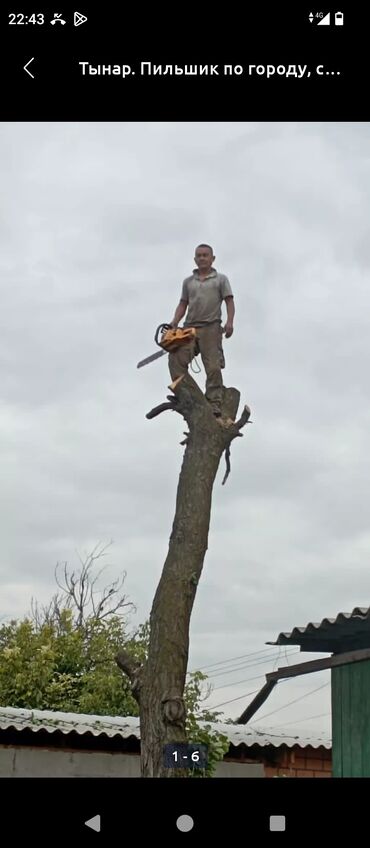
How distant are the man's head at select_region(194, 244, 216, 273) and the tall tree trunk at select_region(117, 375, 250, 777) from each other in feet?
3.07

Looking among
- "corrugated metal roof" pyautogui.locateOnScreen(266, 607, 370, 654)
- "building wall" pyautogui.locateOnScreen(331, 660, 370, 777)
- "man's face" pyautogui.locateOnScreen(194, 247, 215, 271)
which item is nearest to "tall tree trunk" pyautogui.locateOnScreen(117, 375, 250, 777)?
"man's face" pyautogui.locateOnScreen(194, 247, 215, 271)

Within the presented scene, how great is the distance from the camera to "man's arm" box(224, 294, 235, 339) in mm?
8258

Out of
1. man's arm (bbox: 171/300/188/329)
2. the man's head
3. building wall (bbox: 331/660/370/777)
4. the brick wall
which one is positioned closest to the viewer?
the man's head

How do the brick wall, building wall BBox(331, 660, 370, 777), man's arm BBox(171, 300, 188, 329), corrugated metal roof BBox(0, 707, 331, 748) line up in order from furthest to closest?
the brick wall, corrugated metal roof BBox(0, 707, 331, 748), building wall BBox(331, 660, 370, 777), man's arm BBox(171, 300, 188, 329)

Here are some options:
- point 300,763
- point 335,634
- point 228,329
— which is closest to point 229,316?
point 228,329

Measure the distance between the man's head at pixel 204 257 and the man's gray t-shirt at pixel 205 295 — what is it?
9cm

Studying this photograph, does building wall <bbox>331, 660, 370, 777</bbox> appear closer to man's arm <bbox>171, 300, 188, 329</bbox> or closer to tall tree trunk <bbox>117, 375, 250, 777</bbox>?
tall tree trunk <bbox>117, 375, 250, 777</bbox>

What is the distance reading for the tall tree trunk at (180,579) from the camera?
6.82m

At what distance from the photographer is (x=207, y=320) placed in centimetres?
834

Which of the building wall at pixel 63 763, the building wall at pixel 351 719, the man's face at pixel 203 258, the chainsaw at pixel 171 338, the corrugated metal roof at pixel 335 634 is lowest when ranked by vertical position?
the building wall at pixel 63 763

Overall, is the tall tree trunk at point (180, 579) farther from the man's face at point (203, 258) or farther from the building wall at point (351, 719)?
the building wall at point (351, 719)

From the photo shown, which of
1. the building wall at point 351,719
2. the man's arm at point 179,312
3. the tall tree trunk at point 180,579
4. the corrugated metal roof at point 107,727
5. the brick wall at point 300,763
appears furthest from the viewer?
→ the brick wall at point 300,763

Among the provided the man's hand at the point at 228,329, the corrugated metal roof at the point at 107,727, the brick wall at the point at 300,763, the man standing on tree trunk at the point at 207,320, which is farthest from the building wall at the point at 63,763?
the man's hand at the point at 228,329
